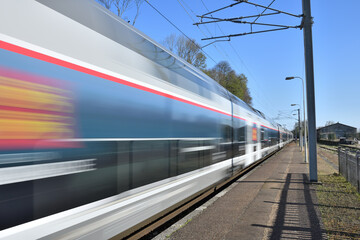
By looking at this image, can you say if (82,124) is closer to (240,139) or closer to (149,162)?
(149,162)

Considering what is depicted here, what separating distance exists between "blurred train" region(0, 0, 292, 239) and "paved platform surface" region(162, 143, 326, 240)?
71cm

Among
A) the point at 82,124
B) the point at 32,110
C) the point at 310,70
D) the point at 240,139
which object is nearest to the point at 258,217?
the point at 82,124

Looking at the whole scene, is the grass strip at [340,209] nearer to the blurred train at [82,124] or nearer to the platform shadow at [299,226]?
the platform shadow at [299,226]

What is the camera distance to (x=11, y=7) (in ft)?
7.12

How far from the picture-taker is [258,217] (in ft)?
17.2

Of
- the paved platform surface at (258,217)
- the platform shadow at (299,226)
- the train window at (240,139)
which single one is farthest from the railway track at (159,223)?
the train window at (240,139)

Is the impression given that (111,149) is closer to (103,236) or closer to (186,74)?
(103,236)

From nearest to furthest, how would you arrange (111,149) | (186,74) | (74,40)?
(74,40), (111,149), (186,74)

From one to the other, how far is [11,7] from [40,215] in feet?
5.41

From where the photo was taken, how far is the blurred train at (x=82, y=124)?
2.09 metres

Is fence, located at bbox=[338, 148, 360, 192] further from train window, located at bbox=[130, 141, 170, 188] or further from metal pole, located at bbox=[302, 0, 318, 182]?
train window, located at bbox=[130, 141, 170, 188]

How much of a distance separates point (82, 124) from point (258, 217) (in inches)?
156

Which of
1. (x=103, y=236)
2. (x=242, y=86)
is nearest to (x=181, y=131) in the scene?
(x=103, y=236)

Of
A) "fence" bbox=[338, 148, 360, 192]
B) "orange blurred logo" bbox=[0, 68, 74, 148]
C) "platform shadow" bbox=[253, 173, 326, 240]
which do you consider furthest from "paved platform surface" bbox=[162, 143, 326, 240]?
"orange blurred logo" bbox=[0, 68, 74, 148]
